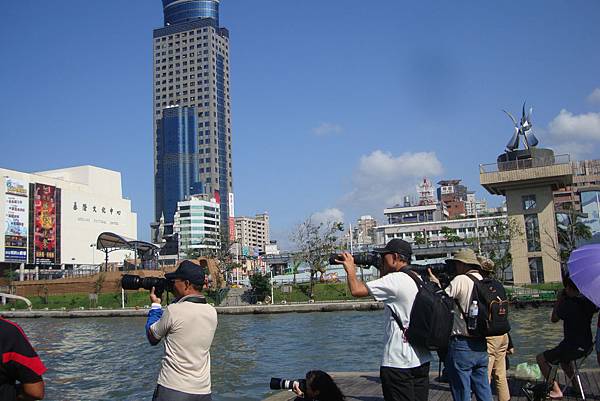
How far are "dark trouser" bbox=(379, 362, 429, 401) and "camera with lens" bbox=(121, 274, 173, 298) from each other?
1.68 metres

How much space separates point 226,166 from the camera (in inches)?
6668

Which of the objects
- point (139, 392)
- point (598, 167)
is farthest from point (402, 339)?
point (598, 167)

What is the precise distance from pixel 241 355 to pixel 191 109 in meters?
158

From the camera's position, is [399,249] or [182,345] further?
[399,249]

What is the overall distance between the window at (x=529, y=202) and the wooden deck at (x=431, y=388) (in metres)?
37.6

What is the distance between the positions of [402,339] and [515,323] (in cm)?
2052

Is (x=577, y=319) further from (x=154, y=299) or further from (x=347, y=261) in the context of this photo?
(x=154, y=299)

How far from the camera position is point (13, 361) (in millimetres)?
2914

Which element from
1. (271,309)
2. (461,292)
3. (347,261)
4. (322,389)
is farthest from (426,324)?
(271,309)

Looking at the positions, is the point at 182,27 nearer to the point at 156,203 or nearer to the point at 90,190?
the point at 156,203

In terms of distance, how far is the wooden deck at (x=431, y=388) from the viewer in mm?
6809

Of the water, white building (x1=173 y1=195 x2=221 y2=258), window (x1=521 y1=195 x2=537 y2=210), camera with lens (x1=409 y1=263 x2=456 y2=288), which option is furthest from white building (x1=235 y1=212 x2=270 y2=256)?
camera with lens (x1=409 y1=263 x2=456 y2=288)

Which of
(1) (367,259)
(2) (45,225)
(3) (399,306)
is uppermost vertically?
(2) (45,225)

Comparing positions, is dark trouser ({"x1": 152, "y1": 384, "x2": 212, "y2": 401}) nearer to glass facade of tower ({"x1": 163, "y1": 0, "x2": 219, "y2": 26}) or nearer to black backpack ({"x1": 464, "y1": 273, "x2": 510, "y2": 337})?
black backpack ({"x1": 464, "y1": 273, "x2": 510, "y2": 337})
